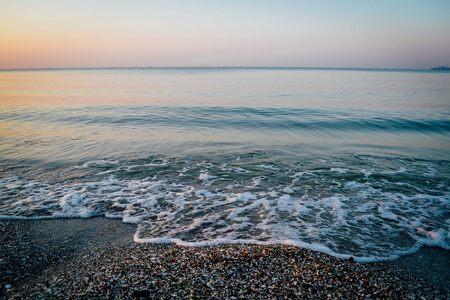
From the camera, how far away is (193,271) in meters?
4.09

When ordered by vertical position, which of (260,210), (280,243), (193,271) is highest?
(193,271)

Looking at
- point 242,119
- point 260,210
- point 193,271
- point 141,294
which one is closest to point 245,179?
point 260,210

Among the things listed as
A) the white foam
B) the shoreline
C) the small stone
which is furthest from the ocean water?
the small stone

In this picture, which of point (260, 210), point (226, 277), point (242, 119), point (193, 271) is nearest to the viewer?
point (226, 277)

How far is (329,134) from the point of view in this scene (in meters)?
16.2

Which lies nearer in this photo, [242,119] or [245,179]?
[245,179]

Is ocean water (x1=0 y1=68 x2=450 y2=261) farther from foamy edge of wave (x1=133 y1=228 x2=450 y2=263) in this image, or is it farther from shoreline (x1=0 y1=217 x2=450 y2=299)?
shoreline (x1=0 y1=217 x2=450 y2=299)

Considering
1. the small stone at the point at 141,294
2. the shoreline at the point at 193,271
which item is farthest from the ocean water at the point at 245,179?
the small stone at the point at 141,294

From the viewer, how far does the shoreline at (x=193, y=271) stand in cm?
368

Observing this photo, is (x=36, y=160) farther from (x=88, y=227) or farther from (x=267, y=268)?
(x=267, y=268)

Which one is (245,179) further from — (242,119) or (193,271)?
(242,119)

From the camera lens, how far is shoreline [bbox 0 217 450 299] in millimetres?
3680

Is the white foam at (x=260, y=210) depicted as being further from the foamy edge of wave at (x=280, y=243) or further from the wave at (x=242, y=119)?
the wave at (x=242, y=119)

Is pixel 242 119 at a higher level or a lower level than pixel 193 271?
higher
